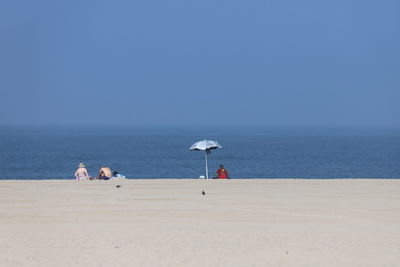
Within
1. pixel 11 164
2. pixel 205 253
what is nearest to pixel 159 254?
pixel 205 253

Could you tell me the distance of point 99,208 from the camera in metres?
17.2

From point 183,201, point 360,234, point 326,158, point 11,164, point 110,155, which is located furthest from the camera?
point 110,155

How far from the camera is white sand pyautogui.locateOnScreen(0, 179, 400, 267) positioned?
11.6 meters

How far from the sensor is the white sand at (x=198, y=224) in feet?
38.0

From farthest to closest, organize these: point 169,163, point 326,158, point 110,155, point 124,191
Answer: point 110,155
point 326,158
point 169,163
point 124,191

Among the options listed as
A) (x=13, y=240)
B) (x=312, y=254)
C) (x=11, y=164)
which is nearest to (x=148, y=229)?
(x=13, y=240)

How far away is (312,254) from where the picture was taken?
1182 centimetres

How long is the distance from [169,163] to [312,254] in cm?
7448

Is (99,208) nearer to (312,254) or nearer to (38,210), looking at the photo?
(38,210)

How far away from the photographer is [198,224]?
48.6ft

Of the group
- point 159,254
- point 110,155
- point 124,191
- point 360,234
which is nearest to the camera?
point 159,254

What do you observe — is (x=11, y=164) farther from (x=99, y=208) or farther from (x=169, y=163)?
(x=99, y=208)

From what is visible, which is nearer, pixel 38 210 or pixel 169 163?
pixel 38 210

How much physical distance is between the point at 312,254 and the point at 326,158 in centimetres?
8465
